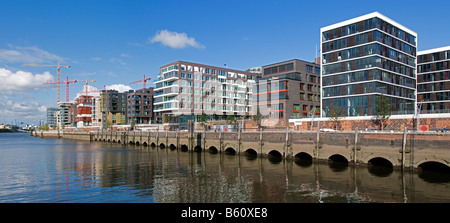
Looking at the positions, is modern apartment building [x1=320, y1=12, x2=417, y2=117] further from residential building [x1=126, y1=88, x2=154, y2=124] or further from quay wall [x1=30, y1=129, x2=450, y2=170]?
residential building [x1=126, y1=88, x2=154, y2=124]

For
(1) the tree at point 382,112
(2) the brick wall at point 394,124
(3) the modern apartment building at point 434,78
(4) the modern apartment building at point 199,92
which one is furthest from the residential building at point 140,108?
(1) the tree at point 382,112

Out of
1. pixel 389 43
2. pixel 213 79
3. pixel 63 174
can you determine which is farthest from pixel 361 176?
pixel 213 79

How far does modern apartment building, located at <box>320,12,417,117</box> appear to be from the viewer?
258 ft

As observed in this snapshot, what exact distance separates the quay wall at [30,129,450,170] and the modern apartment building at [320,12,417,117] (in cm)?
3333

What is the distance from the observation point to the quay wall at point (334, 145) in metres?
38.1

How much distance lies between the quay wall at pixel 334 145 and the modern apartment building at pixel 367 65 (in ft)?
109

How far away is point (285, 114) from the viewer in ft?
333

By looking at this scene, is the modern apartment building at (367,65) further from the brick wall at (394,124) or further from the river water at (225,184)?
the river water at (225,184)

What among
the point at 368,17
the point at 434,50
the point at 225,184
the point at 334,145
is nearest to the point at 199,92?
the point at 368,17

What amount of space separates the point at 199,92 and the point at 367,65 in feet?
239
